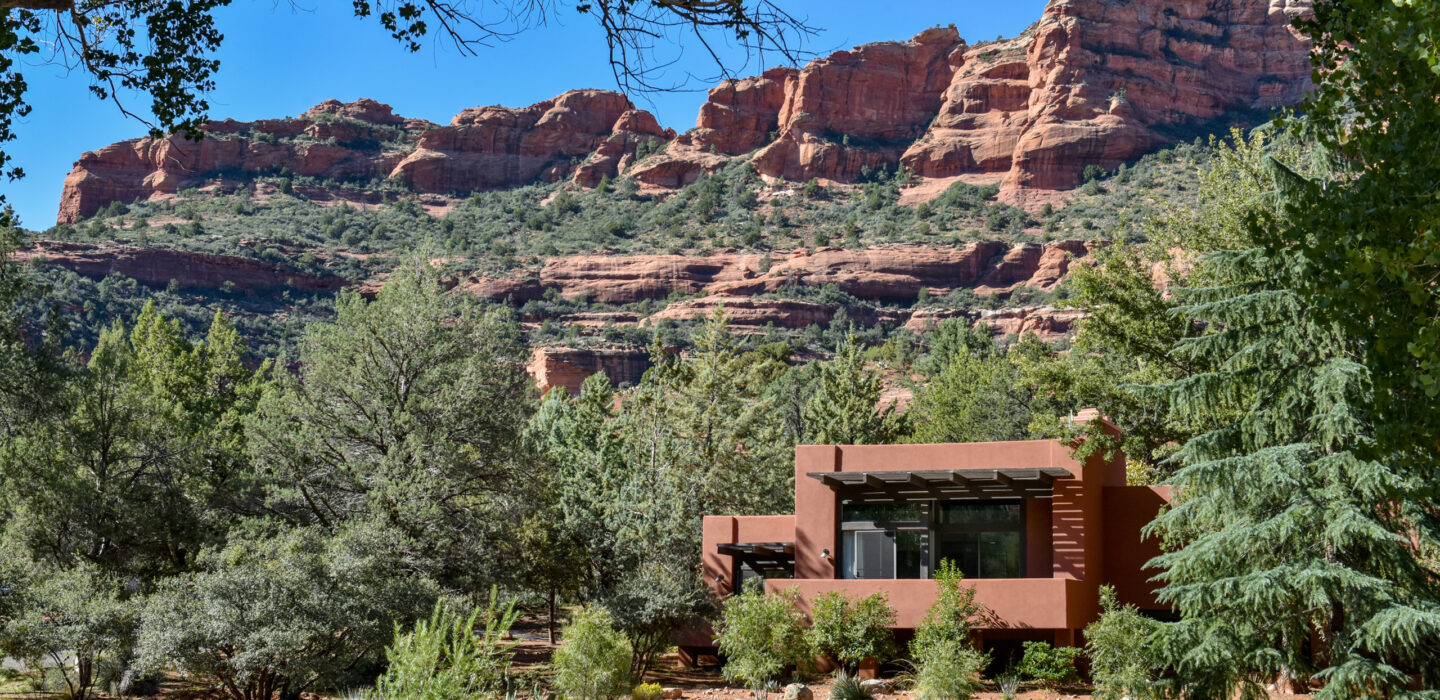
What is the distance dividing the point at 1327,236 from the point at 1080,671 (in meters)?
13.9

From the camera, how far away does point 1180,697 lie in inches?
623

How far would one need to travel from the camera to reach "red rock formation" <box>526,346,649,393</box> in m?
78.4

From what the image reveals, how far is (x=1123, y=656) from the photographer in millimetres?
16938

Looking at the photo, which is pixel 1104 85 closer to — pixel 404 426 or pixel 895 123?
pixel 895 123

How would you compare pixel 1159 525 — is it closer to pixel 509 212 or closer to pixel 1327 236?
pixel 1327 236

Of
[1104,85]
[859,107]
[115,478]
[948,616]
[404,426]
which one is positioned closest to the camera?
[948,616]

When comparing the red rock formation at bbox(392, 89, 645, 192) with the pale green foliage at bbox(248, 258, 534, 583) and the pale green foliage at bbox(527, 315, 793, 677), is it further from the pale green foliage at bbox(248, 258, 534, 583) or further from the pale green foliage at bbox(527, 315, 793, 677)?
the pale green foliage at bbox(248, 258, 534, 583)

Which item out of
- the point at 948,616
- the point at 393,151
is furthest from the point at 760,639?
the point at 393,151

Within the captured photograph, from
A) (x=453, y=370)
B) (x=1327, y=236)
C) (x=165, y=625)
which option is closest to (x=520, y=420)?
(x=453, y=370)

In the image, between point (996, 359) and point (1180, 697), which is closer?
point (1180, 697)

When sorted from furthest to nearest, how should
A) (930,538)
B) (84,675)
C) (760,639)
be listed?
(930,538)
(84,675)
(760,639)

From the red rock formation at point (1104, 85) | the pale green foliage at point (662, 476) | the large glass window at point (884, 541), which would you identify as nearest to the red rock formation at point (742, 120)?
the red rock formation at point (1104, 85)

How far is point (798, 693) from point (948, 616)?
2.81m

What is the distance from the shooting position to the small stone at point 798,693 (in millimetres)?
18516
